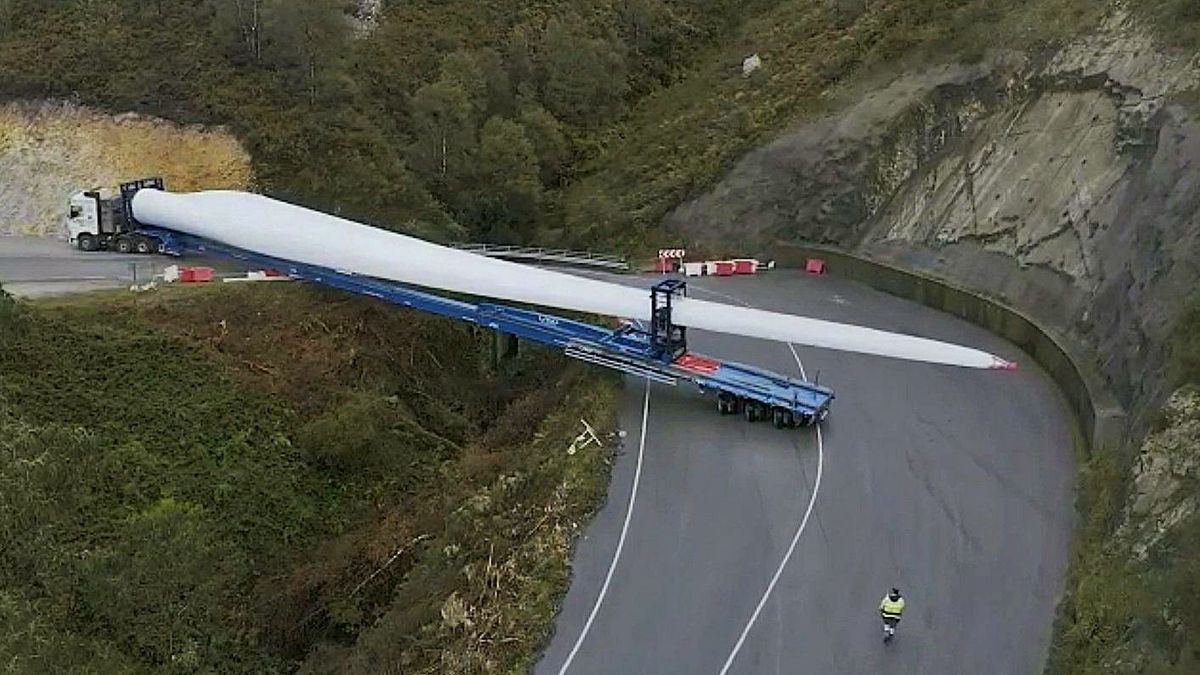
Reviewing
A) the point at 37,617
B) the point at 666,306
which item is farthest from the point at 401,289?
the point at 37,617

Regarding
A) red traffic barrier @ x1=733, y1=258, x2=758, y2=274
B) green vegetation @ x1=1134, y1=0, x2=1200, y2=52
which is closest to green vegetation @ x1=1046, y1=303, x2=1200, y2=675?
Result: green vegetation @ x1=1134, y1=0, x2=1200, y2=52

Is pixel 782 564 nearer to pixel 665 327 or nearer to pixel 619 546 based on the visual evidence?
pixel 619 546

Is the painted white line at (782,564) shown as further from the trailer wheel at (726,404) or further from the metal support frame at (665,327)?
the metal support frame at (665,327)

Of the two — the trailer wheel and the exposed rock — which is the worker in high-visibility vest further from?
the trailer wheel

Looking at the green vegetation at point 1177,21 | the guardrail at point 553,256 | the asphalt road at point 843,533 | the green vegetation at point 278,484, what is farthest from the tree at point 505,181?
the green vegetation at point 1177,21

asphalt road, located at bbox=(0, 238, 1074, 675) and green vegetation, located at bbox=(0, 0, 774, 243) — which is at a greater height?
green vegetation, located at bbox=(0, 0, 774, 243)

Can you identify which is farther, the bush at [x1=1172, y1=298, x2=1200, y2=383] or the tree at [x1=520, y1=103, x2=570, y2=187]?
the tree at [x1=520, y1=103, x2=570, y2=187]
